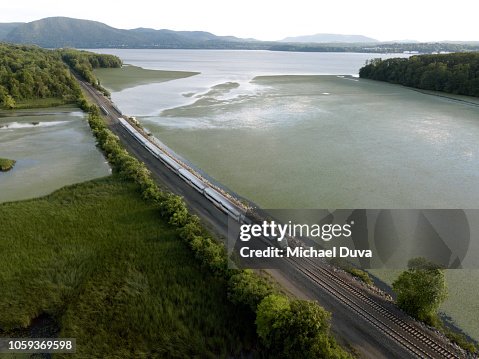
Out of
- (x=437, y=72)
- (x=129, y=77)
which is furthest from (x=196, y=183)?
(x=129, y=77)

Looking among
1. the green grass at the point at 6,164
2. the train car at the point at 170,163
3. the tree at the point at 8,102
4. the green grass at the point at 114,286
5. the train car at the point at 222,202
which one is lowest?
the green grass at the point at 114,286

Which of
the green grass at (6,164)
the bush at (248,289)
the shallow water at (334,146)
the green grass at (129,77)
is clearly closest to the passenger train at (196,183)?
the shallow water at (334,146)

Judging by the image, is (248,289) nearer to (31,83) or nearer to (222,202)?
(222,202)

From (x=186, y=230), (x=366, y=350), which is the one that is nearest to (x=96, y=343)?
(x=186, y=230)

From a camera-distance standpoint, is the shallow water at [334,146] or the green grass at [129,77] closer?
the shallow water at [334,146]

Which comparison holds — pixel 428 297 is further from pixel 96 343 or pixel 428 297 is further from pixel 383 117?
pixel 383 117

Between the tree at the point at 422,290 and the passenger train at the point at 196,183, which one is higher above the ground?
the passenger train at the point at 196,183

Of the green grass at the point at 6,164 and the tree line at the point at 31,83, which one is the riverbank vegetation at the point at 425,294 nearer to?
the green grass at the point at 6,164

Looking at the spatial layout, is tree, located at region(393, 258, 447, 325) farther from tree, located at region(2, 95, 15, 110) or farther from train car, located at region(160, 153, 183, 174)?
tree, located at region(2, 95, 15, 110)
